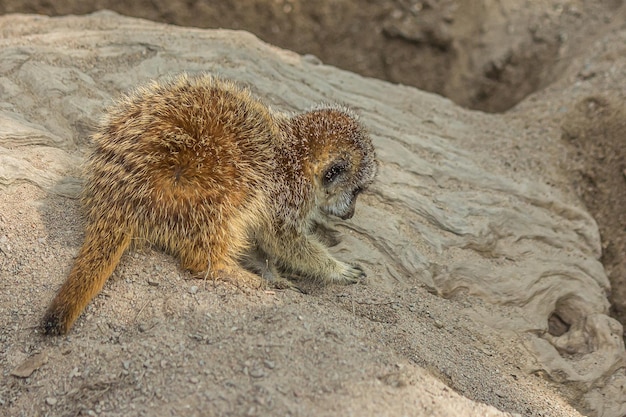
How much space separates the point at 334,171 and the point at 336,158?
8 cm

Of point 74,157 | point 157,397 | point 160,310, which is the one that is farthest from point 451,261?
point 74,157

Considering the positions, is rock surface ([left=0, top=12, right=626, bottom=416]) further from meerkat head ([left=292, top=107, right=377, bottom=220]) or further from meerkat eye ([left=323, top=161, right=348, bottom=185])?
meerkat eye ([left=323, top=161, right=348, bottom=185])

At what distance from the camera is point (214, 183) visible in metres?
3.17

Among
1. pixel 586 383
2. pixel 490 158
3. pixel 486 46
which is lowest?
pixel 586 383

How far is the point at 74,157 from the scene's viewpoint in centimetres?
387

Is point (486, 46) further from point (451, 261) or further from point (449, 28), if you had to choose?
point (451, 261)

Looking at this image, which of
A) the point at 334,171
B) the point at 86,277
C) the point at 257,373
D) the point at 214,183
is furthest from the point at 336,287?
the point at 86,277

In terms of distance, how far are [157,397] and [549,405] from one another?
2.16 meters

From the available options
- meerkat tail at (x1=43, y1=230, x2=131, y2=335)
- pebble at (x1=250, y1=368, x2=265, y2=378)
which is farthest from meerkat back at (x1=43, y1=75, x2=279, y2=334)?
pebble at (x1=250, y1=368, x2=265, y2=378)

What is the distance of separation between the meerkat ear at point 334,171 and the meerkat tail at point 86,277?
1.25 m

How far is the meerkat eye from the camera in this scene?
12.0ft

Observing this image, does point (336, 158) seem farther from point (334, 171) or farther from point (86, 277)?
point (86, 277)

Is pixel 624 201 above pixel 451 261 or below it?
above

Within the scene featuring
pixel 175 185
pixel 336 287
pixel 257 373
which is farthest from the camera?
pixel 336 287
